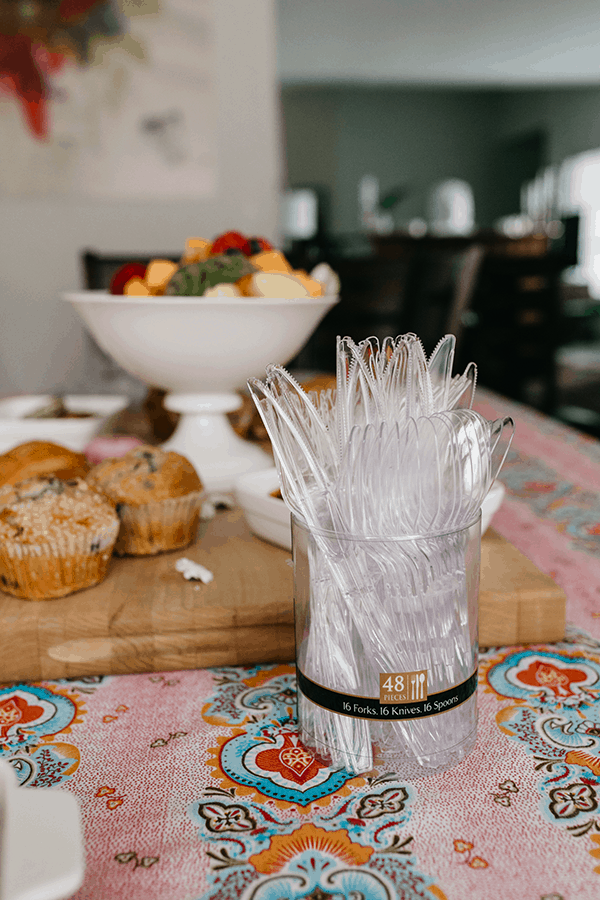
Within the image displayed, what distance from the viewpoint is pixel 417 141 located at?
29.7 feet

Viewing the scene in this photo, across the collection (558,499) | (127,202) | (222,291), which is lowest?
(558,499)

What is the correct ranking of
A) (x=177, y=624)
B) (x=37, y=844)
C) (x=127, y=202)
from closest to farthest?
(x=37, y=844) < (x=177, y=624) < (x=127, y=202)

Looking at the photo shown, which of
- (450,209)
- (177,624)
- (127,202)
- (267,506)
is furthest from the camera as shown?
(450,209)

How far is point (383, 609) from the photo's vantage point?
37 centimetres

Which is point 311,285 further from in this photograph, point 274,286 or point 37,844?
point 37,844

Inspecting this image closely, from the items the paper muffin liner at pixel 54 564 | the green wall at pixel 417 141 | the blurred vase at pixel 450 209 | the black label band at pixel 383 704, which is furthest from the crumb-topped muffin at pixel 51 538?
the green wall at pixel 417 141

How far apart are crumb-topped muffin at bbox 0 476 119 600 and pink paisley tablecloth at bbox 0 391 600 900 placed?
8cm

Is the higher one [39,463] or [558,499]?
[39,463]

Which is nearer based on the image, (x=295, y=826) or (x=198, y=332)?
(x=295, y=826)

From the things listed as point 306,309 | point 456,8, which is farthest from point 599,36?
point 306,309

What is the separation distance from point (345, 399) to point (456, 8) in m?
6.02

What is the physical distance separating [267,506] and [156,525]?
0.10m

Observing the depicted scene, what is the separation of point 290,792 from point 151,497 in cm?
30

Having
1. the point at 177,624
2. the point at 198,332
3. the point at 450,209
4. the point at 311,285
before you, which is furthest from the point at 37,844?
the point at 450,209
